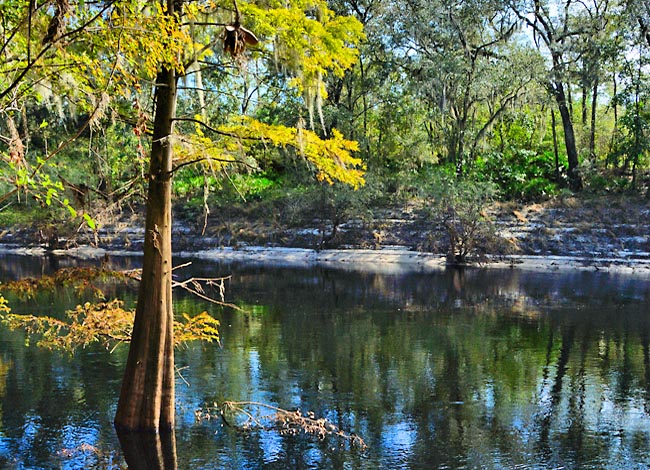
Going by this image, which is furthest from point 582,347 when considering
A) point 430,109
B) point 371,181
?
point 430,109

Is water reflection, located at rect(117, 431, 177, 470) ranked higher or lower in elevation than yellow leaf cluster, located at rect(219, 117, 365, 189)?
lower

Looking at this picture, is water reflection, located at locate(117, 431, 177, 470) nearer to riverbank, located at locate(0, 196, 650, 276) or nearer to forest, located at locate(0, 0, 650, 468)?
forest, located at locate(0, 0, 650, 468)

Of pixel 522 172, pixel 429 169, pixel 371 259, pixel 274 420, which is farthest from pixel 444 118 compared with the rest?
pixel 274 420

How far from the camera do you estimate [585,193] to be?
118ft

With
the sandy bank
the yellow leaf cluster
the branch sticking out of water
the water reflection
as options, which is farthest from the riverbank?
the water reflection

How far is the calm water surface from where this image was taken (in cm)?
952

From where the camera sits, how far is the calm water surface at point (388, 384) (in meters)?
9.52

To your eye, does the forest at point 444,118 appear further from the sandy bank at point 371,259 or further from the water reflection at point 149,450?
the water reflection at point 149,450

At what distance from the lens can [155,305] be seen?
9.24m

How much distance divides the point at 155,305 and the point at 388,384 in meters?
5.30

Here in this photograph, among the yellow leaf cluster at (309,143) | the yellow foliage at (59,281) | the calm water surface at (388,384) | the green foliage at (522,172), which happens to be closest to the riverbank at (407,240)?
the green foliage at (522,172)

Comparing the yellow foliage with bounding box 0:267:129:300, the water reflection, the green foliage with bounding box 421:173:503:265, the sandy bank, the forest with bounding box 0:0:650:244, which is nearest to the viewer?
the water reflection

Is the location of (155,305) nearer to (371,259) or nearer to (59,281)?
(59,281)

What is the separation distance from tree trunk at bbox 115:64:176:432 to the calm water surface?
0.66 meters
